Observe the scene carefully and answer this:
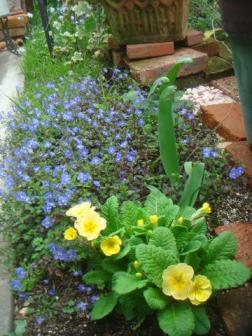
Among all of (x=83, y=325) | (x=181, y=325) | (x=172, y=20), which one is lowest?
(x=83, y=325)

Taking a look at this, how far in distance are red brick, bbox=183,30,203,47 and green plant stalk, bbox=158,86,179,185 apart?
1398mm

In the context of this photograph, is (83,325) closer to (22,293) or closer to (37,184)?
(22,293)

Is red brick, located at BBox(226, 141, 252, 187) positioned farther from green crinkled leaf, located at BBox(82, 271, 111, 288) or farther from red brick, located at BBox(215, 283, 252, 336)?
green crinkled leaf, located at BBox(82, 271, 111, 288)

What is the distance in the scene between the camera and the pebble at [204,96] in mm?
2795

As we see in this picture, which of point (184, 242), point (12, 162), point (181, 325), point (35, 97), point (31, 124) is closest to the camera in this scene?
point (181, 325)

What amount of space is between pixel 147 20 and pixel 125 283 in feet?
6.56

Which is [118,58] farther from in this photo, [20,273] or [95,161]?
[20,273]

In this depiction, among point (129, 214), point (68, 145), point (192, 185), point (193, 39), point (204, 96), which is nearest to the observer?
point (129, 214)

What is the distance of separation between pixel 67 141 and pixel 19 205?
1.54 ft

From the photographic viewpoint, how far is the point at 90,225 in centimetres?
156

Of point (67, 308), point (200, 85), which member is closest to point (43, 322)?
point (67, 308)

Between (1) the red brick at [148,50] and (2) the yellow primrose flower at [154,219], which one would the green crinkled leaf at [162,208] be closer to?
(2) the yellow primrose flower at [154,219]

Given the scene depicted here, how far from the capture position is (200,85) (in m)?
3.07

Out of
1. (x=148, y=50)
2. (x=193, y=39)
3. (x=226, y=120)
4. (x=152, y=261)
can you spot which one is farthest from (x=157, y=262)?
(x=193, y=39)
